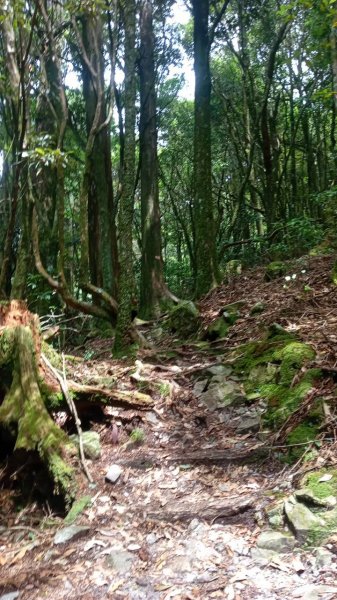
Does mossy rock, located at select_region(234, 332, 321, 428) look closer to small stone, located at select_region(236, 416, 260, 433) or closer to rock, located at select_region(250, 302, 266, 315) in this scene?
small stone, located at select_region(236, 416, 260, 433)

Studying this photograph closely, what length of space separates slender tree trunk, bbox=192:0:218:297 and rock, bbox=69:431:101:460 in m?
5.52

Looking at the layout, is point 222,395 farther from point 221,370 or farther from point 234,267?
point 234,267

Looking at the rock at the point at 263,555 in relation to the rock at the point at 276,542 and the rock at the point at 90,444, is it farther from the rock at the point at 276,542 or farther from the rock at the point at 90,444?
the rock at the point at 90,444

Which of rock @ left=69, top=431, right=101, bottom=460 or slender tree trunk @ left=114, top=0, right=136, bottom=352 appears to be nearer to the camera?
rock @ left=69, top=431, right=101, bottom=460

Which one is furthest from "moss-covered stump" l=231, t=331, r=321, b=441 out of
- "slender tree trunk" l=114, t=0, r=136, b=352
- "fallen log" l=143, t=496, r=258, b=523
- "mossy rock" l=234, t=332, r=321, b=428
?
"slender tree trunk" l=114, t=0, r=136, b=352

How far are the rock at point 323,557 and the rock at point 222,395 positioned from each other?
8.39 feet

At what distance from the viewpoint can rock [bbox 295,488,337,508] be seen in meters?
3.27

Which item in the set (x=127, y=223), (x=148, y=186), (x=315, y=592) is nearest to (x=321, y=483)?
(x=315, y=592)

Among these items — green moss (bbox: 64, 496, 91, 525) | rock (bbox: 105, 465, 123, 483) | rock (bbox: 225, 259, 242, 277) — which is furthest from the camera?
rock (bbox: 225, 259, 242, 277)

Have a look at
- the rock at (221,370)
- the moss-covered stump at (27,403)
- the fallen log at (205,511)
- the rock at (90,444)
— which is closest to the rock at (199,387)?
the rock at (221,370)

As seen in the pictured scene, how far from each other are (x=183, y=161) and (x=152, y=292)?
13.0 metres

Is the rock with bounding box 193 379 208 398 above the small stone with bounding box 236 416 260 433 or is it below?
above

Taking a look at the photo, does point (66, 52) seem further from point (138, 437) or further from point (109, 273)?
point (138, 437)

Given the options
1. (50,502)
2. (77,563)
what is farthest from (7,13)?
(77,563)
